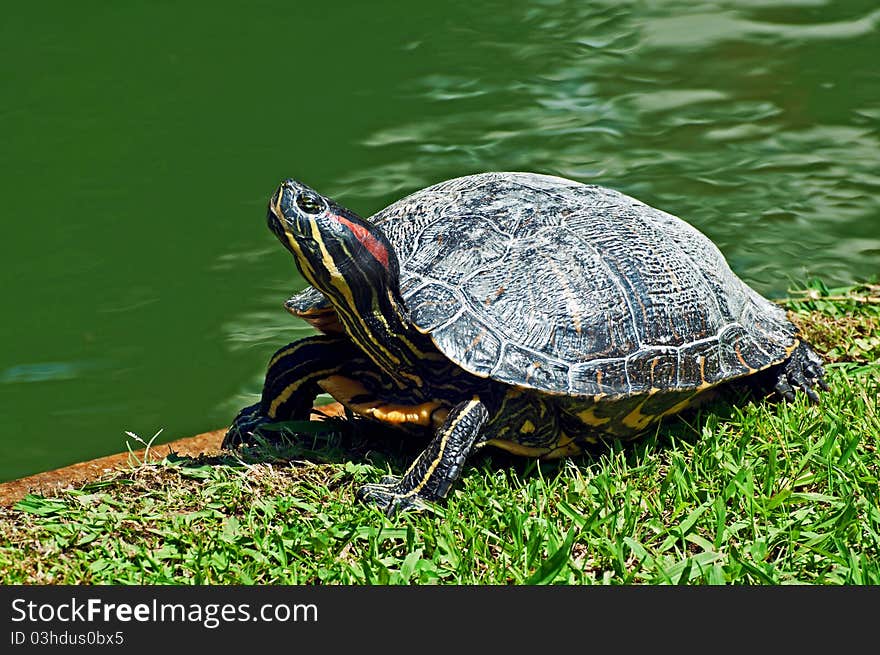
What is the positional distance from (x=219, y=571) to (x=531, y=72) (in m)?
8.68

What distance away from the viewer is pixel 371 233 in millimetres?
4117

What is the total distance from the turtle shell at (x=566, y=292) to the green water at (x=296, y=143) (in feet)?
8.97

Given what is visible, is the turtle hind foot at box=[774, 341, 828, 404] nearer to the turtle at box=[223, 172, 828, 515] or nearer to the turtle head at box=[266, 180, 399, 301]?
the turtle at box=[223, 172, 828, 515]

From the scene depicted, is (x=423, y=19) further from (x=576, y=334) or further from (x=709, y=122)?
(x=576, y=334)

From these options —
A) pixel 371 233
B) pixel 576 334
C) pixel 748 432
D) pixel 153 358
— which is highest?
pixel 371 233

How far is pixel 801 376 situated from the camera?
486cm

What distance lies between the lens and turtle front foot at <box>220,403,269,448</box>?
482 cm

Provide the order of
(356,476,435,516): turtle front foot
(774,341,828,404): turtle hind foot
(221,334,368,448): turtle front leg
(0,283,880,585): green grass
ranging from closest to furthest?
(0,283,880,585): green grass
(356,476,435,516): turtle front foot
(221,334,368,448): turtle front leg
(774,341,828,404): turtle hind foot

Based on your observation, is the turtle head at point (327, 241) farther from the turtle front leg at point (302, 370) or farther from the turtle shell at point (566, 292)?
the turtle front leg at point (302, 370)

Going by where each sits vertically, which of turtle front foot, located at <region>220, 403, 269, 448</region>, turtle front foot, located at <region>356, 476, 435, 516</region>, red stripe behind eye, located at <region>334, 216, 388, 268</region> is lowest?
turtle front foot, located at <region>220, 403, 269, 448</region>

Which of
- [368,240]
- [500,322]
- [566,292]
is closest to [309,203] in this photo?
[368,240]

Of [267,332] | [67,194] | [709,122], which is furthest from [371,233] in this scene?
[709,122]

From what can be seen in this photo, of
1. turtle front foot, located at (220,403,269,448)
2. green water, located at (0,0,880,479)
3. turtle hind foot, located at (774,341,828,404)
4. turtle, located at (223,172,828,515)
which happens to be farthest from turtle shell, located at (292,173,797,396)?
green water, located at (0,0,880,479)

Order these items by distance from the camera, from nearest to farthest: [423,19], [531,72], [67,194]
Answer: [67,194]
[531,72]
[423,19]
